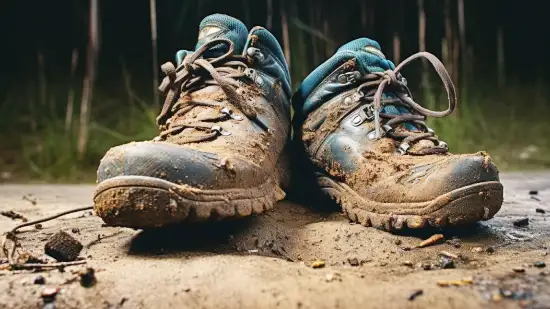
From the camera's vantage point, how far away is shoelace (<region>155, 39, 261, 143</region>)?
1.18 metres

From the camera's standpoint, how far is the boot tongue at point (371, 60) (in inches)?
51.2

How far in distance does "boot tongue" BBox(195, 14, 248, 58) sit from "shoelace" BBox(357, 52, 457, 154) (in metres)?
0.31

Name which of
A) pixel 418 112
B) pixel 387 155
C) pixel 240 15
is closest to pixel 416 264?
pixel 387 155

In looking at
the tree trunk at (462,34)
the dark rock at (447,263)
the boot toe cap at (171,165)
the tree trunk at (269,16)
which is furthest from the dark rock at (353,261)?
the tree trunk at (462,34)

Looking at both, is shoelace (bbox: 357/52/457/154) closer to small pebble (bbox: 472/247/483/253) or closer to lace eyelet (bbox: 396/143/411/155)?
lace eyelet (bbox: 396/143/411/155)

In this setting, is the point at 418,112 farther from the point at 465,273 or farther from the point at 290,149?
the point at 465,273

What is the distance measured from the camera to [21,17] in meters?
3.62

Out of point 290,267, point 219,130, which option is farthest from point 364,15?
point 290,267

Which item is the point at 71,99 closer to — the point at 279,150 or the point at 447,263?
the point at 279,150

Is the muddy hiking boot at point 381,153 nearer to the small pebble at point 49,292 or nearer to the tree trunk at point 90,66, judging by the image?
the small pebble at point 49,292

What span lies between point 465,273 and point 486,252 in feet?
0.66

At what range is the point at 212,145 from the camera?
1.08m

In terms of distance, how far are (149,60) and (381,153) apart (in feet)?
8.58

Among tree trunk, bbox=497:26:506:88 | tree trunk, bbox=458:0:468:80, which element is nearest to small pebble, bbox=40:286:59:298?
tree trunk, bbox=458:0:468:80
